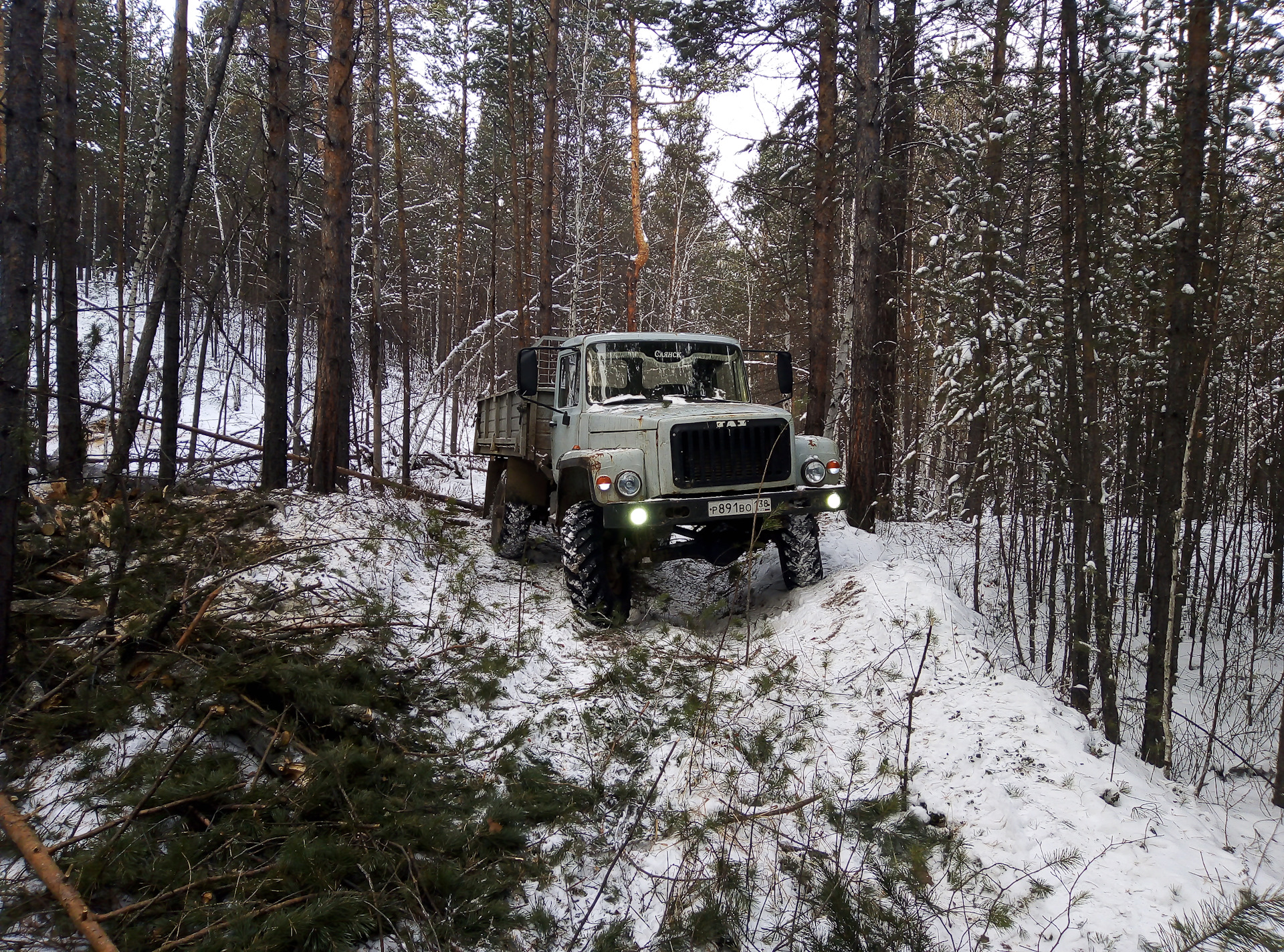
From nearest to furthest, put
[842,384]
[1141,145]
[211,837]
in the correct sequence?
[211,837] < [1141,145] < [842,384]

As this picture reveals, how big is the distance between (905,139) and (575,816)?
11.5 m

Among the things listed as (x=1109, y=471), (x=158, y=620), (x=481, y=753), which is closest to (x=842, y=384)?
(x=1109, y=471)

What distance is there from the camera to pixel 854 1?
409 inches

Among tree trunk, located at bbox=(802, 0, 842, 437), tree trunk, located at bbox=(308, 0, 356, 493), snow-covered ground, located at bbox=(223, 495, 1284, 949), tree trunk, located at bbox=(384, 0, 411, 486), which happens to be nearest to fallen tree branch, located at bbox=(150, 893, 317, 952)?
snow-covered ground, located at bbox=(223, 495, 1284, 949)

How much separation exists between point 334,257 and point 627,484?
576 centimetres

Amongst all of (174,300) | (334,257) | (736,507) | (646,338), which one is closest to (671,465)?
(736,507)

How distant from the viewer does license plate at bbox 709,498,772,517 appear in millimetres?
5789

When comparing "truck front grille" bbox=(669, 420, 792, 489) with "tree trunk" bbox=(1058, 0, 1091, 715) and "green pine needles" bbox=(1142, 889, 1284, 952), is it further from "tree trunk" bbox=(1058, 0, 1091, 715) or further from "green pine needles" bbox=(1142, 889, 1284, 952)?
"green pine needles" bbox=(1142, 889, 1284, 952)

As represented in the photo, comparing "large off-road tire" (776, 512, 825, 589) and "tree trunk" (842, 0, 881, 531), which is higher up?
"tree trunk" (842, 0, 881, 531)

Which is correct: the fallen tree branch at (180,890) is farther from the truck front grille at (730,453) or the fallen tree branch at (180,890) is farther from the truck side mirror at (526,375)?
the truck side mirror at (526,375)

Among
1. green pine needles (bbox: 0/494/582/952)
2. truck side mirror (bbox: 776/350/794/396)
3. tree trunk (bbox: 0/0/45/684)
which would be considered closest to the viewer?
green pine needles (bbox: 0/494/582/952)

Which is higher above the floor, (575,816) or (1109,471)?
(1109,471)

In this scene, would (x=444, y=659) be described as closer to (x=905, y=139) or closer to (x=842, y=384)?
(x=842, y=384)

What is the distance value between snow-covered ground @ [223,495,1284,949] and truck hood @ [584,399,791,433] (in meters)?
1.50
